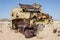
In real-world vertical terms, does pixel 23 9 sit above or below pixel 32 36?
above

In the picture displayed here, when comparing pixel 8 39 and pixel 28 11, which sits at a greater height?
pixel 28 11

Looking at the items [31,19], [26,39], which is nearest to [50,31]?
[26,39]

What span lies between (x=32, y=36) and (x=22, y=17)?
568 cm

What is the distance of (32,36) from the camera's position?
50.9 ft

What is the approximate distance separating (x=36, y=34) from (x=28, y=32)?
0.76 meters

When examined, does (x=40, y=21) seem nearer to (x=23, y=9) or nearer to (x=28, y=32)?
(x=23, y=9)

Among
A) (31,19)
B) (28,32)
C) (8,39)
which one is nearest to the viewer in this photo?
(8,39)

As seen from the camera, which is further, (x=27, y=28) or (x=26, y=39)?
(x=27, y=28)

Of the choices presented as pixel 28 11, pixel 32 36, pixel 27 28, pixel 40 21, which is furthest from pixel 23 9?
pixel 32 36

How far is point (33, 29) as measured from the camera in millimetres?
16109

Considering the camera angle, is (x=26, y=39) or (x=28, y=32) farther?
(x=28, y=32)

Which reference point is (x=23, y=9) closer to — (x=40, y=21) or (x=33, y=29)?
(x=40, y=21)

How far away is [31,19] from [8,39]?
21.6 ft

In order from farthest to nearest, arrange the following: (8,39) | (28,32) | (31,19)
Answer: (31,19)
(28,32)
(8,39)
